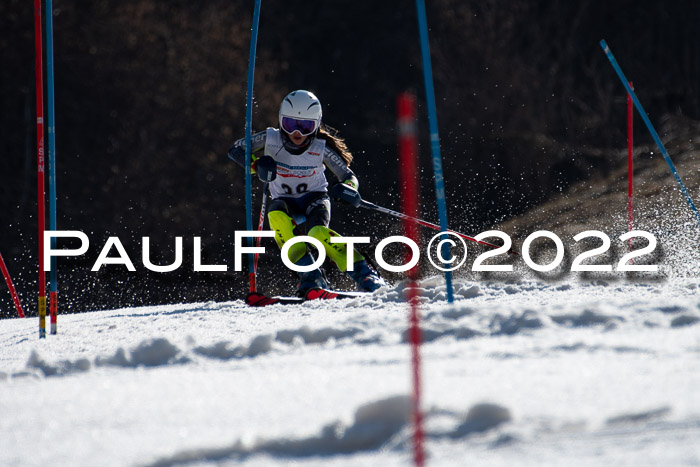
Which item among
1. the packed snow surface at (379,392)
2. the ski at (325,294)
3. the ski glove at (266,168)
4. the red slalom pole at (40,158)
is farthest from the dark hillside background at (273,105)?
the packed snow surface at (379,392)

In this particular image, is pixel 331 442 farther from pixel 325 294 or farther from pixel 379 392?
pixel 325 294

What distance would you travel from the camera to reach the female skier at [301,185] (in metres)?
7.23

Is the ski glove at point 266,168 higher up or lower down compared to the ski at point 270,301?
higher up

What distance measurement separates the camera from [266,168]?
722cm

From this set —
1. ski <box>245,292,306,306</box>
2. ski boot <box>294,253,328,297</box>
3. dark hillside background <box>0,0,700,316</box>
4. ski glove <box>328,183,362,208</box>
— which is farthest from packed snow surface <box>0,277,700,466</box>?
dark hillside background <box>0,0,700,316</box>

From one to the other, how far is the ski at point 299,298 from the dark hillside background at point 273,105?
6079mm

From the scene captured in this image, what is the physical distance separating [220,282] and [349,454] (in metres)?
12.0

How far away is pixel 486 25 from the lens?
22219 millimetres

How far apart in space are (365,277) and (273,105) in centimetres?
1230

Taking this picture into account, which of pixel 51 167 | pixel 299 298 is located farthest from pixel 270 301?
pixel 51 167

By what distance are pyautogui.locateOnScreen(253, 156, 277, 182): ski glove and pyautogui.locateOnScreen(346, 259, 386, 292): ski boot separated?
2.95ft

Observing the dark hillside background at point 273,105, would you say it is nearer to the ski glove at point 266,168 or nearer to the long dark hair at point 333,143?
the long dark hair at point 333,143

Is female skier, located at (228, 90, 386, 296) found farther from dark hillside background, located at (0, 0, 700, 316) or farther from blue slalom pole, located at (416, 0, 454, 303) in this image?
dark hillside background, located at (0, 0, 700, 316)

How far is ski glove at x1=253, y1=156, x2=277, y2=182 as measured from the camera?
284 inches
